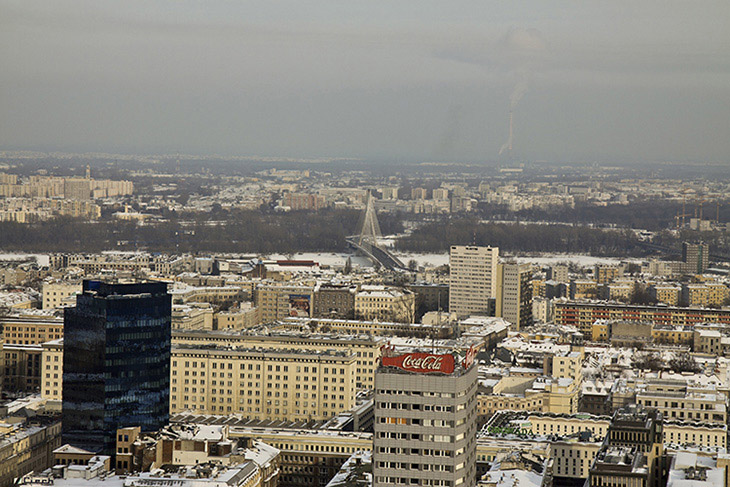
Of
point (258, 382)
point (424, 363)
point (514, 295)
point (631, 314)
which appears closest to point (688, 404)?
point (258, 382)

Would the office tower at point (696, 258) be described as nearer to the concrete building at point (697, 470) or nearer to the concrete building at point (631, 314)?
the concrete building at point (631, 314)

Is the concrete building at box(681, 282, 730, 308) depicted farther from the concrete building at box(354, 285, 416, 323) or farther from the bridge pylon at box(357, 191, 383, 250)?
the bridge pylon at box(357, 191, 383, 250)

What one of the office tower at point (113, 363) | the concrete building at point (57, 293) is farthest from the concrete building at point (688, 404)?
the concrete building at point (57, 293)

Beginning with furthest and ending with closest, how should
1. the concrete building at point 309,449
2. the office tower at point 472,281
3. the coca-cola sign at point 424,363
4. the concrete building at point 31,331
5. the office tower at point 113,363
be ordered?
the office tower at point 472,281
the concrete building at point 31,331
the concrete building at point 309,449
the office tower at point 113,363
the coca-cola sign at point 424,363

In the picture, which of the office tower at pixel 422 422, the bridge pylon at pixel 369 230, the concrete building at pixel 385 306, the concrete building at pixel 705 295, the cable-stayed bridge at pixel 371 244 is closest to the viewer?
the office tower at pixel 422 422

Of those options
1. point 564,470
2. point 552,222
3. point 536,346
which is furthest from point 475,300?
point 552,222

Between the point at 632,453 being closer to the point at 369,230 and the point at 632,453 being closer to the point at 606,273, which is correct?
the point at 606,273
